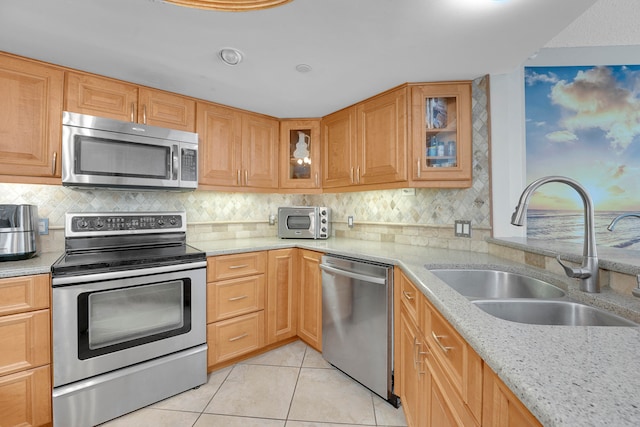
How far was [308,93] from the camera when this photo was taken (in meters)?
2.26

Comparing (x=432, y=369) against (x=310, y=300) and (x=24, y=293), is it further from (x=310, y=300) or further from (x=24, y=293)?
(x=24, y=293)

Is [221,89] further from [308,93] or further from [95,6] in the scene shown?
[95,6]

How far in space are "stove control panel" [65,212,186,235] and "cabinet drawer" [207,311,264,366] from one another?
2.91ft

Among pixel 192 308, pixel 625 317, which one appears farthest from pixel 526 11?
pixel 192 308

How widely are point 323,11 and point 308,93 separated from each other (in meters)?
0.95

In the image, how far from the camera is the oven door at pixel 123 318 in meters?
1.49

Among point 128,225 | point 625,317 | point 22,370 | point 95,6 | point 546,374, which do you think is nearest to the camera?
point 546,374

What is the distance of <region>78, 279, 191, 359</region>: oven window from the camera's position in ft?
5.08

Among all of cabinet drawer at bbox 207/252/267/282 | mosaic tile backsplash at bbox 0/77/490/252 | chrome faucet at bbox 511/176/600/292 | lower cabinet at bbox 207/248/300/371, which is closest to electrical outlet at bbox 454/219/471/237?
mosaic tile backsplash at bbox 0/77/490/252

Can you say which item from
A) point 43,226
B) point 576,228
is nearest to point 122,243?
point 43,226

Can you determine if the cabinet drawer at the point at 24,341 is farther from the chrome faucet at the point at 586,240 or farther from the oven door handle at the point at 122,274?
the chrome faucet at the point at 586,240

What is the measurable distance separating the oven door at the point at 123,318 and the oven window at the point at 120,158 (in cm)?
72

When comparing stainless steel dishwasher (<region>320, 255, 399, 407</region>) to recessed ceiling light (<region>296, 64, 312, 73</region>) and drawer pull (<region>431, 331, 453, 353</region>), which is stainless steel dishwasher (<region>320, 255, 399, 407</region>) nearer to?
drawer pull (<region>431, 331, 453, 353</region>)

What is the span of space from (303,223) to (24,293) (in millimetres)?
1884
